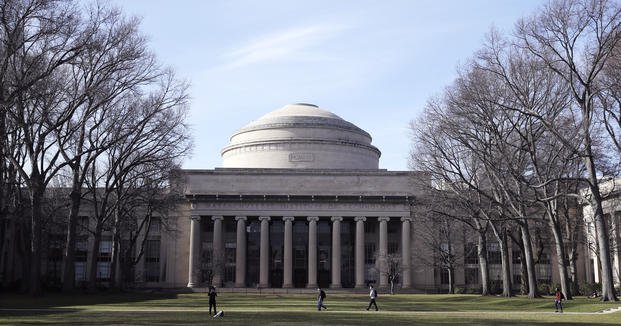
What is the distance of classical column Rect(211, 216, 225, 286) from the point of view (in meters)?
84.2

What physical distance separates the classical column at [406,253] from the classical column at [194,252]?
25095 mm

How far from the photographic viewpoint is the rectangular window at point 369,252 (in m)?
92.8

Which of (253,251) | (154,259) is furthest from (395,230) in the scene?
(154,259)

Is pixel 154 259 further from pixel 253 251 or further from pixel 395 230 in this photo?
pixel 395 230

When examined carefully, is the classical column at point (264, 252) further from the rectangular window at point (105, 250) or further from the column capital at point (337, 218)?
the rectangular window at point (105, 250)

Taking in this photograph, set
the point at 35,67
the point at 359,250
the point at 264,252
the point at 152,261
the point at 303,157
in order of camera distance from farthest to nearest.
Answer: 1. the point at 303,157
2. the point at 152,261
3. the point at 264,252
4. the point at 359,250
5. the point at 35,67

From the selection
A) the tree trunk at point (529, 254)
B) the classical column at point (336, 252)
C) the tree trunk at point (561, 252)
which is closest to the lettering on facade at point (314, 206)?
the classical column at point (336, 252)

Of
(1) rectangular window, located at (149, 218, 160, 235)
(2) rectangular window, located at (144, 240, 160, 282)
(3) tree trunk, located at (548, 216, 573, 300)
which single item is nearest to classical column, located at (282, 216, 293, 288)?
(2) rectangular window, located at (144, 240, 160, 282)

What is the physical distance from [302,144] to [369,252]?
1819cm

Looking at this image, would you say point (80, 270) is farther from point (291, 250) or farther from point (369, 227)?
point (369, 227)

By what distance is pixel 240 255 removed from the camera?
88438 mm

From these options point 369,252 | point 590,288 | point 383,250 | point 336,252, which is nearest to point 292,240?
point 336,252

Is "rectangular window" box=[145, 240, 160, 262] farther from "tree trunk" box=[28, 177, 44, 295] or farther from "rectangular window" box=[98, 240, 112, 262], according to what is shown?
"tree trunk" box=[28, 177, 44, 295]

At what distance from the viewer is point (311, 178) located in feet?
303
